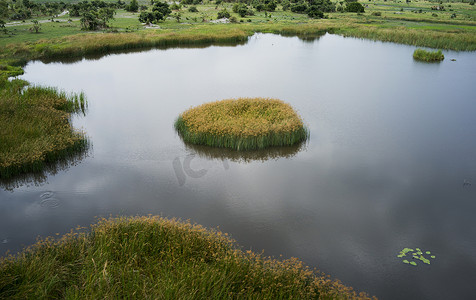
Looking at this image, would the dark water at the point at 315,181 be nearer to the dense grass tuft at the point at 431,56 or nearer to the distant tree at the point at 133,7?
the dense grass tuft at the point at 431,56

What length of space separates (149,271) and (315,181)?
28.9 ft

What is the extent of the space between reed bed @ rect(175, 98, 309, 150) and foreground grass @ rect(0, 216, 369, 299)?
25.9 feet

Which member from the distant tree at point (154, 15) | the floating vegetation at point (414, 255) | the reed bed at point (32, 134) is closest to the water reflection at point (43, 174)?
the reed bed at point (32, 134)

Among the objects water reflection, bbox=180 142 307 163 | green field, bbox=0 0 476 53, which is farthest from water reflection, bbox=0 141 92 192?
green field, bbox=0 0 476 53

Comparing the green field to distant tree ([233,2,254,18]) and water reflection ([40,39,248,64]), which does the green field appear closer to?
distant tree ([233,2,254,18])

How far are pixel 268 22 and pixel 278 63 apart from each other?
108 feet

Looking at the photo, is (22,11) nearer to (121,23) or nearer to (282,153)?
(121,23)

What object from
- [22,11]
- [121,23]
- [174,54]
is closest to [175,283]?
[174,54]

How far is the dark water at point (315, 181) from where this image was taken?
11.4 m

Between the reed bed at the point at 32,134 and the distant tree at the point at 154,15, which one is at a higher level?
the distant tree at the point at 154,15

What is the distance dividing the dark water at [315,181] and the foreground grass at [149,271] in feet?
6.62

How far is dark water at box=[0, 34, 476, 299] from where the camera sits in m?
11.4

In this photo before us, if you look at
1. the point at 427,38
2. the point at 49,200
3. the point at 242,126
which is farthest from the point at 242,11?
Result: the point at 49,200

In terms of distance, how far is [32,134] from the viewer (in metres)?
16.6
